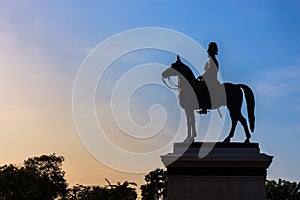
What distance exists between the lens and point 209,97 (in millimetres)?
18531

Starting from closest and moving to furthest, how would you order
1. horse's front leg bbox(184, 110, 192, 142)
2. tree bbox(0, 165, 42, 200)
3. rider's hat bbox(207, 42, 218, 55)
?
horse's front leg bbox(184, 110, 192, 142), rider's hat bbox(207, 42, 218, 55), tree bbox(0, 165, 42, 200)

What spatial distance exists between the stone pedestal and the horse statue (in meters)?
1.46

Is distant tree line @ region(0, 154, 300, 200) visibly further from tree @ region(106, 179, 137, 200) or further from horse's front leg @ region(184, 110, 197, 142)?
horse's front leg @ region(184, 110, 197, 142)

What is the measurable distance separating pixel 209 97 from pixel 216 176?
2958mm

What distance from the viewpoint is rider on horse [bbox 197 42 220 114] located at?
60.9 ft

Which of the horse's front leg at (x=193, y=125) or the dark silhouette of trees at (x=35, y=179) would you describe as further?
the dark silhouette of trees at (x=35, y=179)

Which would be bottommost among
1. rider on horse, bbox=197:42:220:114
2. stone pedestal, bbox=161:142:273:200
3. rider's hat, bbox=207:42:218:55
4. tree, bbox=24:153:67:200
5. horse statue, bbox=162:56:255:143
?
stone pedestal, bbox=161:142:273:200

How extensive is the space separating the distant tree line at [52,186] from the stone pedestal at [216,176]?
1058 inches

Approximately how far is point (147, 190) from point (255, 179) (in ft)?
124

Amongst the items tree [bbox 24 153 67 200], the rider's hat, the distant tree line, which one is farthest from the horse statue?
tree [bbox 24 153 67 200]

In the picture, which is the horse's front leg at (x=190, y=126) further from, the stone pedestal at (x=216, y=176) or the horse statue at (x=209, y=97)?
the stone pedestal at (x=216, y=176)

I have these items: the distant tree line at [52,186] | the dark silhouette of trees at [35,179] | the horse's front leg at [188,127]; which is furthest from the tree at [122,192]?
the horse's front leg at [188,127]

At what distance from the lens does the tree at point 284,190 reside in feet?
273

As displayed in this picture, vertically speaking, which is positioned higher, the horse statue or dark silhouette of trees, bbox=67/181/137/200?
dark silhouette of trees, bbox=67/181/137/200
